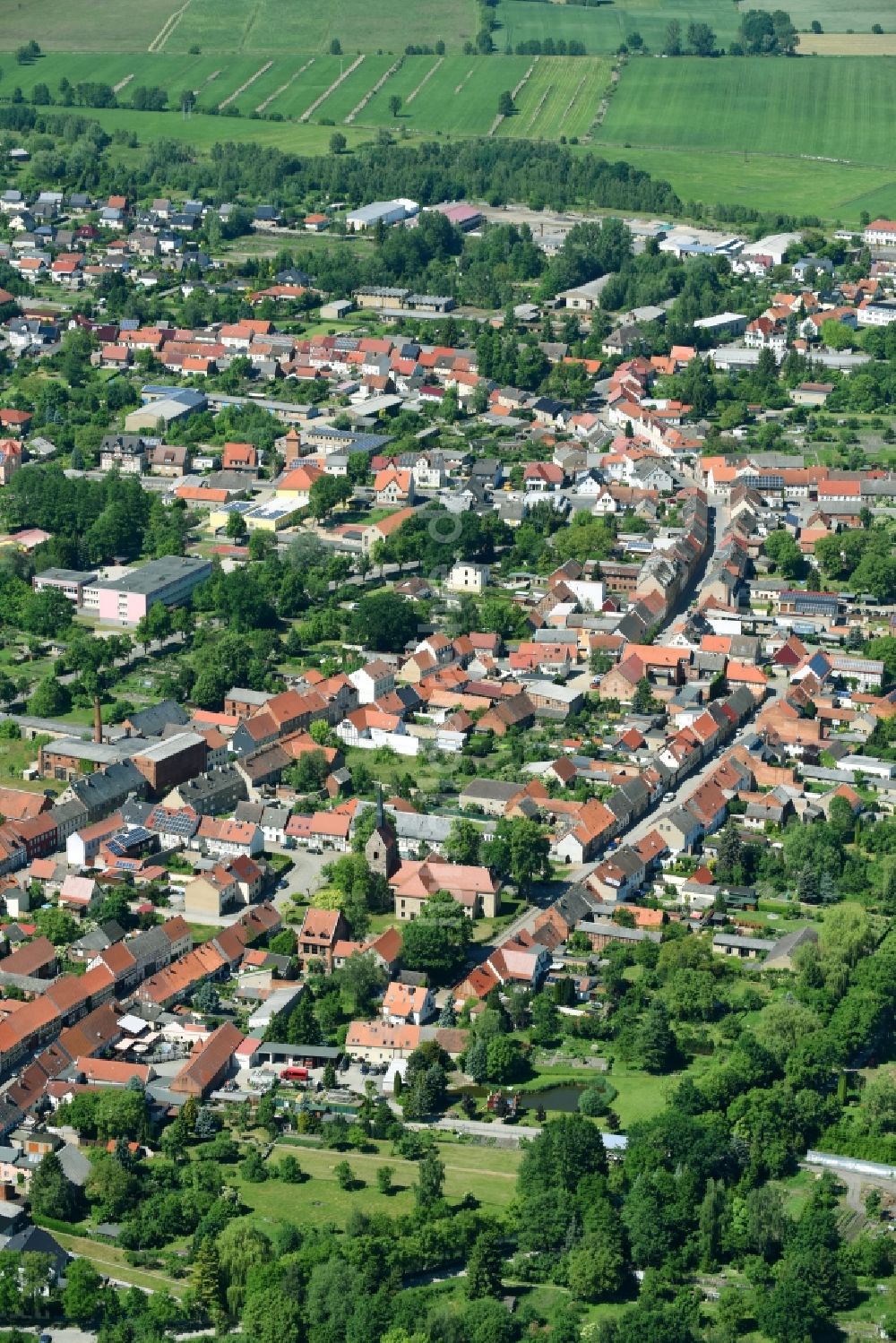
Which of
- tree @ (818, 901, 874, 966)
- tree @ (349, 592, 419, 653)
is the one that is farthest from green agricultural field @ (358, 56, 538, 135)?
tree @ (818, 901, 874, 966)

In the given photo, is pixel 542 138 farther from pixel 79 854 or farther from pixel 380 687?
pixel 79 854

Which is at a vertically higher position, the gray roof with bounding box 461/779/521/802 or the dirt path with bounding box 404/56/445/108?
the dirt path with bounding box 404/56/445/108

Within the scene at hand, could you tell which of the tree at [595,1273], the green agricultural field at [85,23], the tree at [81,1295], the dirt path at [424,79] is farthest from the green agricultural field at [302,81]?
the tree at [81,1295]

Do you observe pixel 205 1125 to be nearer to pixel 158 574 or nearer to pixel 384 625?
pixel 384 625

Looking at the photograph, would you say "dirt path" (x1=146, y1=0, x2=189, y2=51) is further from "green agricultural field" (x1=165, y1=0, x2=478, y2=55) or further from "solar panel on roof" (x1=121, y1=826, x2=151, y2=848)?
"solar panel on roof" (x1=121, y1=826, x2=151, y2=848)

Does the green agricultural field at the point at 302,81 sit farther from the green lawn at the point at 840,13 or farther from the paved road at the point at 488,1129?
the paved road at the point at 488,1129

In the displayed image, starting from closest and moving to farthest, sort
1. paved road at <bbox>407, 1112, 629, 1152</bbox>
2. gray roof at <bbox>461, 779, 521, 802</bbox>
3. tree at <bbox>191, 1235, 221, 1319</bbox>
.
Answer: tree at <bbox>191, 1235, 221, 1319</bbox>
paved road at <bbox>407, 1112, 629, 1152</bbox>
gray roof at <bbox>461, 779, 521, 802</bbox>
